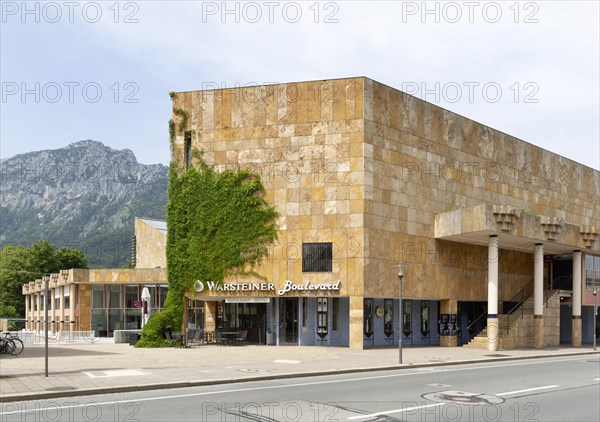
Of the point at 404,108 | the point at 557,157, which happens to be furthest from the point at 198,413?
the point at 557,157

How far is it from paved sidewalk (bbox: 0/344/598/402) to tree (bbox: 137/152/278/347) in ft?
22.5

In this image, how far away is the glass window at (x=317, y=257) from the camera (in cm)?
4050

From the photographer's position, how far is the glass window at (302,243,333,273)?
4050cm

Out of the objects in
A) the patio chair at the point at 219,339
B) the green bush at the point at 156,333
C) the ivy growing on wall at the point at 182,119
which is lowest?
the patio chair at the point at 219,339

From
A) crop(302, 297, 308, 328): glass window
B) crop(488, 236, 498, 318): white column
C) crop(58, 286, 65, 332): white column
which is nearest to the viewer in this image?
crop(488, 236, 498, 318): white column

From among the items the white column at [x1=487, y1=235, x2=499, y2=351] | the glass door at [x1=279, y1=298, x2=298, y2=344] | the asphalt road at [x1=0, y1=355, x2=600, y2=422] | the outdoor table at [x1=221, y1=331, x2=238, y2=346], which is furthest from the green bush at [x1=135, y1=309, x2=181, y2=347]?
the white column at [x1=487, y1=235, x2=499, y2=351]

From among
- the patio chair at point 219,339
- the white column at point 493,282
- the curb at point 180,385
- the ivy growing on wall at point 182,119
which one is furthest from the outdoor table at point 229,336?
the curb at point 180,385

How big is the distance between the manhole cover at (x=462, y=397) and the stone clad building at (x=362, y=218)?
67.5 ft

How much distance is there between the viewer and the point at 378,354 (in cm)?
3581

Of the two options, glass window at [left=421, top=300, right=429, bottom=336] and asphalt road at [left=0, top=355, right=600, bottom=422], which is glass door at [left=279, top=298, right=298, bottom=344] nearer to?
glass window at [left=421, top=300, right=429, bottom=336]

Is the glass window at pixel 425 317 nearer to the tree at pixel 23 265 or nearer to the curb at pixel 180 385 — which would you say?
the curb at pixel 180 385

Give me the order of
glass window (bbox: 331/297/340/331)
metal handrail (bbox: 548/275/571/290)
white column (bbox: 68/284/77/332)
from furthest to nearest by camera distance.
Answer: white column (bbox: 68/284/77/332) → metal handrail (bbox: 548/275/571/290) → glass window (bbox: 331/297/340/331)

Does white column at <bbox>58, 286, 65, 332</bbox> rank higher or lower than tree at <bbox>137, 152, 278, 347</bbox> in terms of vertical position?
lower

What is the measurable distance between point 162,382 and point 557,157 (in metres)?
47.3
